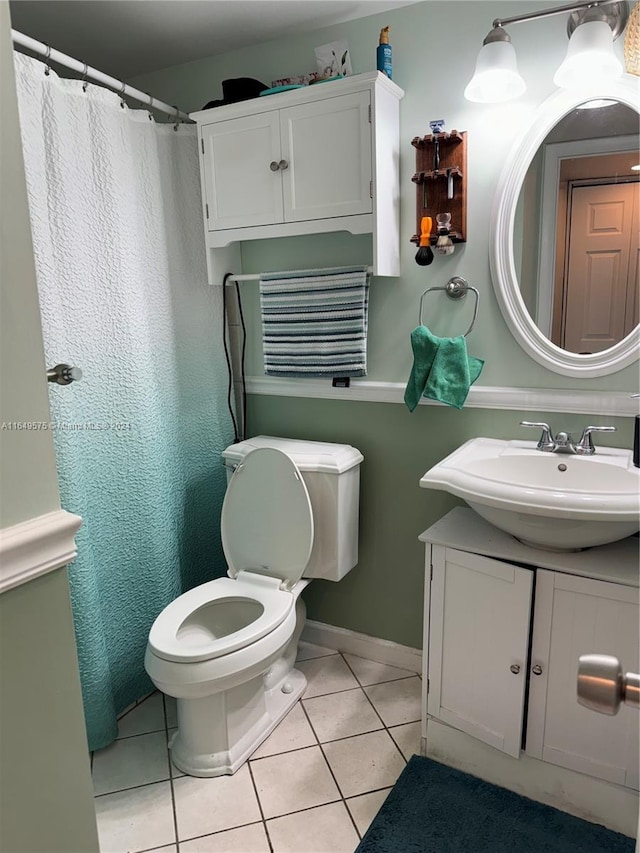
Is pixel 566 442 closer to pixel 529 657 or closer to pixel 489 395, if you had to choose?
pixel 489 395

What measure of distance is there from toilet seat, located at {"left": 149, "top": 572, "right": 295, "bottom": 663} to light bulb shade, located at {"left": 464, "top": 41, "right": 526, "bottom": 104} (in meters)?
1.60

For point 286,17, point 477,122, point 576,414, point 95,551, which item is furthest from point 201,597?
point 286,17

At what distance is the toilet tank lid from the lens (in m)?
2.02

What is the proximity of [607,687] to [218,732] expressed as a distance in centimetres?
149

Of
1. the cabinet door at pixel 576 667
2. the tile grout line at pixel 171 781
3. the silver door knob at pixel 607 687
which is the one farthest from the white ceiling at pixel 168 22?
the tile grout line at pixel 171 781

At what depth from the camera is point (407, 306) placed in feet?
6.68

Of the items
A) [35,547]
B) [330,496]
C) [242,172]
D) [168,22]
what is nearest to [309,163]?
[242,172]

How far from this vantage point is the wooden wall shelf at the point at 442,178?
183 centimetres

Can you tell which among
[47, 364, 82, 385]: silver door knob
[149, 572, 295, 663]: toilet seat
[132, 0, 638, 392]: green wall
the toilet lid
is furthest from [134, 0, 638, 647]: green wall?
[47, 364, 82, 385]: silver door knob

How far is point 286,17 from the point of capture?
1.94 metres

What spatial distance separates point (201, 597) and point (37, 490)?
43.2 inches

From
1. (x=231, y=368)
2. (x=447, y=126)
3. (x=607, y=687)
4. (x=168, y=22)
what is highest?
(x=168, y=22)

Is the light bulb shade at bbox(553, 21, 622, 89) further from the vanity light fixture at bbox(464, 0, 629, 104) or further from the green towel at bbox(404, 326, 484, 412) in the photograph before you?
the green towel at bbox(404, 326, 484, 412)

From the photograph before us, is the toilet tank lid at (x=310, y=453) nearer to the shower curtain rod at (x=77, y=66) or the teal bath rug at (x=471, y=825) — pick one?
the teal bath rug at (x=471, y=825)
